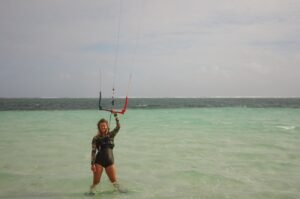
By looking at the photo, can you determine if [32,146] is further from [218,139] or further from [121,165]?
[218,139]

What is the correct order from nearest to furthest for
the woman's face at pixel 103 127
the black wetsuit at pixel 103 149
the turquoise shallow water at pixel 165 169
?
1. the woman's face at pixel 103 127
2. the black wetsuit at pixel 103 149
3. the turquoise shallow water at pixel 165 169

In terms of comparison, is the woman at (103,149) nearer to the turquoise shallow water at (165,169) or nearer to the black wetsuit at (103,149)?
the black wetsuit at (103,149)

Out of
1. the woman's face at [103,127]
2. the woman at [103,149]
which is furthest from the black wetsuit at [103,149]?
the woman's face at [103,127]

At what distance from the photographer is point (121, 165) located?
41.8 ft

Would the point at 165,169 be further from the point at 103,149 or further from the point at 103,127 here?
the point at 103,127

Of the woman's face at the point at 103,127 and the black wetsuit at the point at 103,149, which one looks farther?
the black wetsuit at the point at 103,149

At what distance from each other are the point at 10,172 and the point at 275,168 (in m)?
9.61

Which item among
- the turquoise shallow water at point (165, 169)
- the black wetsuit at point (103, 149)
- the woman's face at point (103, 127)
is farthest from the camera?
the turquoise shallow water at point (165, 169)

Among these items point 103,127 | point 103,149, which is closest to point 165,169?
point 103,149

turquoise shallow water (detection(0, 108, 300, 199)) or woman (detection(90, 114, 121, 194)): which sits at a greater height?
woman (detection(90, 114, 121, 194))

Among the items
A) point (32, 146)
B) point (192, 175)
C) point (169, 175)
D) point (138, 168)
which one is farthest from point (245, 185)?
point (32, 146)

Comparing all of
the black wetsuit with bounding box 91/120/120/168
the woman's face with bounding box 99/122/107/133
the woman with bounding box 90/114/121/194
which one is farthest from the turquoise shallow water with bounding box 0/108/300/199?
the woman's face with bounding box 99/122/107/133

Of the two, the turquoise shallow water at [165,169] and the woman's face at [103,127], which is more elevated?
the woman's face at [103,127]

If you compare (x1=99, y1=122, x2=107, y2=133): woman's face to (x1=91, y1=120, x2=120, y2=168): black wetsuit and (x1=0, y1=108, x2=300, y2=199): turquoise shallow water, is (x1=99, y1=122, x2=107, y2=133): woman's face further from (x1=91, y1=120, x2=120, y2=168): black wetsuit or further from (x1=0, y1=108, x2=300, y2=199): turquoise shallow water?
(x1=0, y1=108, x2=300, y2=199): turquoise shallow water
